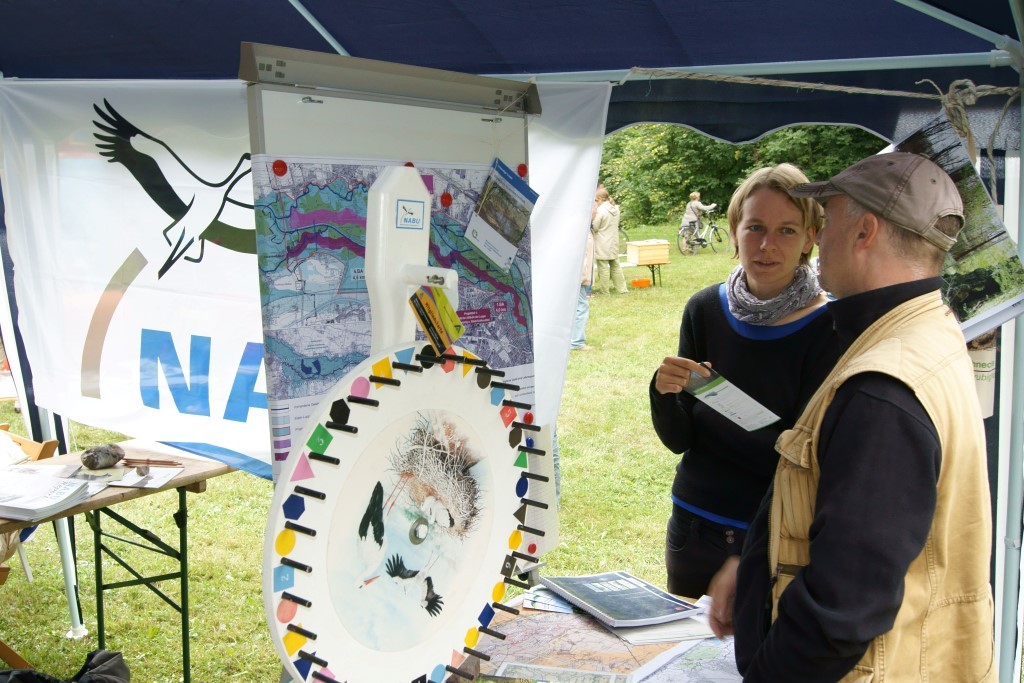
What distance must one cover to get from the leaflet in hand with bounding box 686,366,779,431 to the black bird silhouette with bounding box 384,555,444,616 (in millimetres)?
834

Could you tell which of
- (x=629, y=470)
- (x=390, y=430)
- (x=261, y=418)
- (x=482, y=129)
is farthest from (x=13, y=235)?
(x=629, y=470)

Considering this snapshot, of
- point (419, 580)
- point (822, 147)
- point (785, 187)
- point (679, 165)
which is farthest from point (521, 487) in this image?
point (679, 165)

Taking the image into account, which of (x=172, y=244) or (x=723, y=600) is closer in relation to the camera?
(x=723, y=600)

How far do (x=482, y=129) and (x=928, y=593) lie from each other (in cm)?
102

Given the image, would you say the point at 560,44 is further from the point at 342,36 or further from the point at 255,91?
the point at 255,91

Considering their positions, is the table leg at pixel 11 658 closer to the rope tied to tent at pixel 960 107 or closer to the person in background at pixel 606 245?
the rope tied to tent at pixel 960 107

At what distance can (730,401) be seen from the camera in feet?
5.77

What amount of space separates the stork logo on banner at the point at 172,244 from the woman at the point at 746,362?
152 cm

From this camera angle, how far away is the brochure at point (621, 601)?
1.58 m

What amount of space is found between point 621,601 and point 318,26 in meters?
1.74

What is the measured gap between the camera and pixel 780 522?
118cm

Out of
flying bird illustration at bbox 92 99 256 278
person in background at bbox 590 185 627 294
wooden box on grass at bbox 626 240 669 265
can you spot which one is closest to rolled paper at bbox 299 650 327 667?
flying bird illustration at bbox 92 99 256 278

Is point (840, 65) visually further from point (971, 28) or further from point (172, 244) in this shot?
point (172, 244)

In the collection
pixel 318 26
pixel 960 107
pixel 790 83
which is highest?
pixel 318 26
